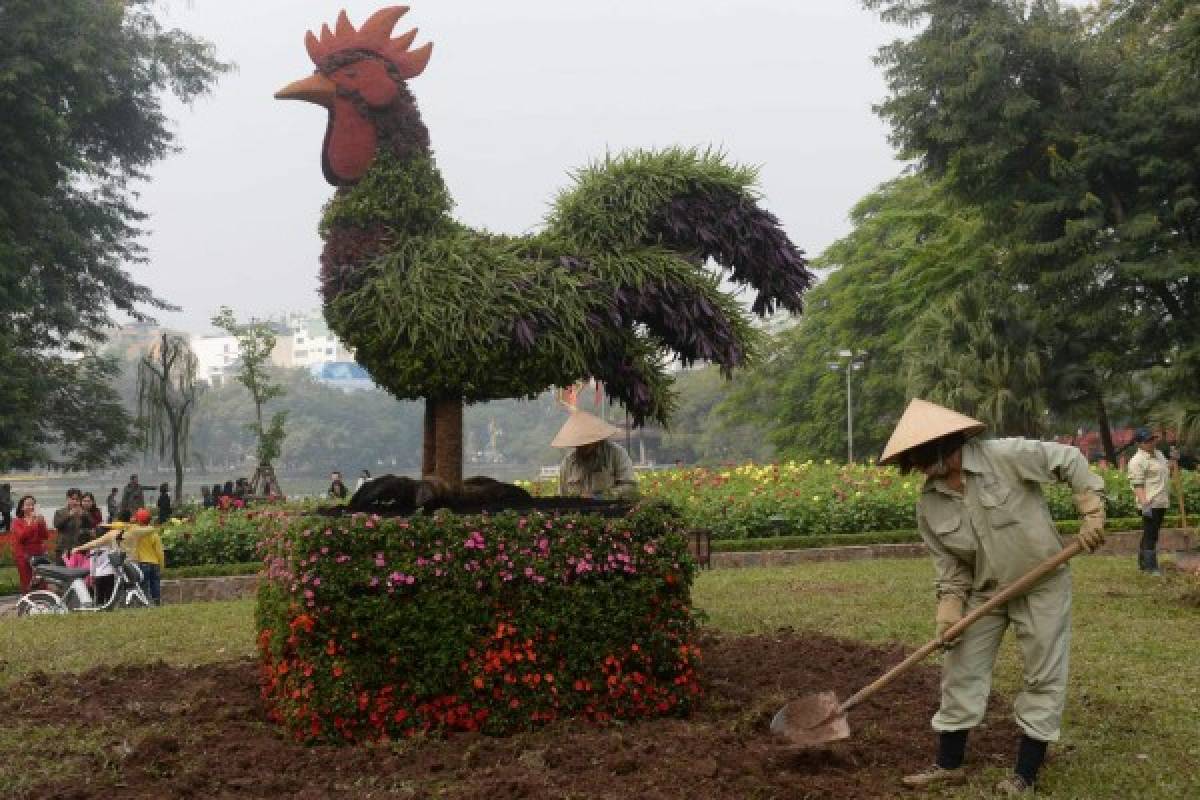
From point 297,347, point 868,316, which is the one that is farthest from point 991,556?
point 297,347

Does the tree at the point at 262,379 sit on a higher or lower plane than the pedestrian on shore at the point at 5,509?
higher

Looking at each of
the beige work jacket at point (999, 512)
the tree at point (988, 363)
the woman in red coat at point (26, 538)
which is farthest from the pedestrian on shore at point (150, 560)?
the tree at point (988, 363)

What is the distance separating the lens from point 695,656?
6664mm

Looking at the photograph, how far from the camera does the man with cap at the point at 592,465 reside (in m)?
9.30

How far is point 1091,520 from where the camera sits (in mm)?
5133

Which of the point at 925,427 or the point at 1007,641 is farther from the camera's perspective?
the point at 1007,641

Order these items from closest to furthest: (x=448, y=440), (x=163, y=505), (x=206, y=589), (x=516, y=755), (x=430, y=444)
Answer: (x=516, y=755)
(x=448, y=440)
(x=430, y=444)
(x=206, y=589)
(x=163, y=505)

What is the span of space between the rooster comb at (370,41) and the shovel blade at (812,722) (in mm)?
4269

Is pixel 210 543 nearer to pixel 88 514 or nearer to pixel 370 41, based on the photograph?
pixel 88 514

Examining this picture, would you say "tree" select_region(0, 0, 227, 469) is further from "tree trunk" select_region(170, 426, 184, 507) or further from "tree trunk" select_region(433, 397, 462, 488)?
"tree trunk" select_region(433, 397, 462, 488)

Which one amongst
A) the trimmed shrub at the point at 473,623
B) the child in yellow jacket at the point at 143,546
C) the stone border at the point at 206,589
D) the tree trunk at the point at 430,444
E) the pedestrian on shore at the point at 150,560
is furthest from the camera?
the stone border at the point at 206,589

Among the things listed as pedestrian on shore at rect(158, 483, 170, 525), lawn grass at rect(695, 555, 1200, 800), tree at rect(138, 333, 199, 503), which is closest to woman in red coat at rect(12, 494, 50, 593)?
pedestrian on shore at rect(158, 483, 170, 525)

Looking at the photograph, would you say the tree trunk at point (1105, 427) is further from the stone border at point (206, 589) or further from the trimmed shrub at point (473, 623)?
the trimmed shrub at point (473, 623)

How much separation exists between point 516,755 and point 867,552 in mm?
11499
